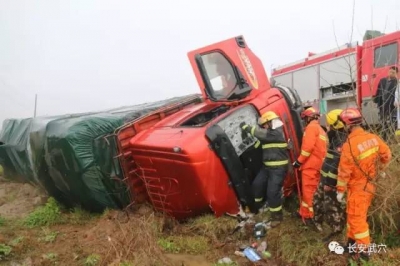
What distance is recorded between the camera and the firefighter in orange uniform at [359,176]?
3463 mm

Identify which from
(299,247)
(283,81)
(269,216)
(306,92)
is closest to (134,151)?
(269,216)

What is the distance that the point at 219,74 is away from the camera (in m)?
5.49

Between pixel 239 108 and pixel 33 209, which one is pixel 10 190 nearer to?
pixel 33 209

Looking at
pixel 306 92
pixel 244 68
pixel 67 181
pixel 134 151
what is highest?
pixel 244 68

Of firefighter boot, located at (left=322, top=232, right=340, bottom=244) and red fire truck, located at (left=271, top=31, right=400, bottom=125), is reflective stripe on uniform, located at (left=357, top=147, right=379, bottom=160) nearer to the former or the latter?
firefighter boot, located at (left=322, top=232, right=340, bottom=244)

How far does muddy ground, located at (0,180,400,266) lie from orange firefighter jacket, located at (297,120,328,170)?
74cm

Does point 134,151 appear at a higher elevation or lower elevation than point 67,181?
higher

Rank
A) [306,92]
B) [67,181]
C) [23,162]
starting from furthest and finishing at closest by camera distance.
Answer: [306,92]
[23,162]
[67,181]

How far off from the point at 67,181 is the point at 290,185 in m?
3.01

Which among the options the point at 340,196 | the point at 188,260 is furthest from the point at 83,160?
the point at 340,196

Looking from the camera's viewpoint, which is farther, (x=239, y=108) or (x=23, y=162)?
(x=23, y=162)

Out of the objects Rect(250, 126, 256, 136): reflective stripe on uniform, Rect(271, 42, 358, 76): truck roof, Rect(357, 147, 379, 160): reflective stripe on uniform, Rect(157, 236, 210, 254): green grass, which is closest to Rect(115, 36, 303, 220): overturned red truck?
Rect(250, 126, 256, 136): reflective stripe on uniform

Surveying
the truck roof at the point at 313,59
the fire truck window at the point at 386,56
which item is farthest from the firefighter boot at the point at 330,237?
the truck roof at the point at 313,59

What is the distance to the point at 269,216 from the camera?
4.63 m
